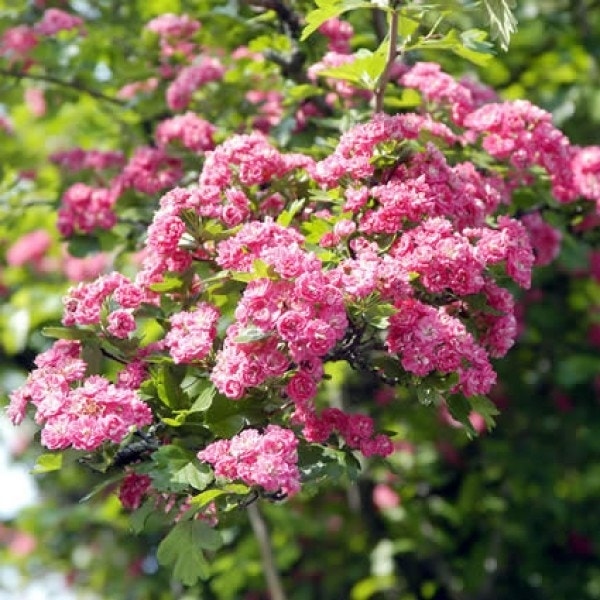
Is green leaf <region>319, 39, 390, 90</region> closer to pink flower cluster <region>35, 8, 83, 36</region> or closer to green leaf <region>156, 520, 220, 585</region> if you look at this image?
green leaf <region>156, 520, 220, 585</region>

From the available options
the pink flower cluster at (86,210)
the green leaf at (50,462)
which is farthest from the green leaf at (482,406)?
the pink flower cluster at (86,210)

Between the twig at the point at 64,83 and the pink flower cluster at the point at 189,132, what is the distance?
2.89ft

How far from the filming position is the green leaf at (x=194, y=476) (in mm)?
3207

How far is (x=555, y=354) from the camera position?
7426 mm

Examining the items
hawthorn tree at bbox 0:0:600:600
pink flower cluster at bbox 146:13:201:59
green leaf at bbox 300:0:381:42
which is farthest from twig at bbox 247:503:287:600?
green leaf at bbox 300:0:381:42

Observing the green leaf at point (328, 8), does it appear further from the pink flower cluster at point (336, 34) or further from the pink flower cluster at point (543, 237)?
the pink flower cluster at point (543, 237)

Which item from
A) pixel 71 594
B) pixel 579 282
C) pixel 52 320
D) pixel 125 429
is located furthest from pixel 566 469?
pixel 125 429

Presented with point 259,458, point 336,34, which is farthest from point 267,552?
point 259,458

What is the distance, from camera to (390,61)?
3779 millimetres

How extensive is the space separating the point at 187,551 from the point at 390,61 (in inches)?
62.7

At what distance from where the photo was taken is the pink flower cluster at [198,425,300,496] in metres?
3.09

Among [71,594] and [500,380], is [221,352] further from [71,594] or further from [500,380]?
[71,594]

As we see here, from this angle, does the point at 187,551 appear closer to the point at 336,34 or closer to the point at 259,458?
the point at 259,458

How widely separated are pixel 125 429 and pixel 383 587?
4135 millimetres
